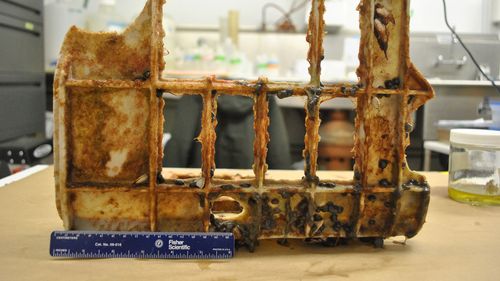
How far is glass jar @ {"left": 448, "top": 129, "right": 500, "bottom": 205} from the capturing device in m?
0.99

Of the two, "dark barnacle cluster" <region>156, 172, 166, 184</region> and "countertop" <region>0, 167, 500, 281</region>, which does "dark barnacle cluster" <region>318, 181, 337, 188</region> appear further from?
"dark barnacle cluster" <region>156, 172, 166, 184</region>

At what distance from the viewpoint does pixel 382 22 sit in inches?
27.2

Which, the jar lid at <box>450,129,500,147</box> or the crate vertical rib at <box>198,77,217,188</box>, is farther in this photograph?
the jar lid at <box>450,129,500,147</box>

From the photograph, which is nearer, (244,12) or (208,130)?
(208,130)

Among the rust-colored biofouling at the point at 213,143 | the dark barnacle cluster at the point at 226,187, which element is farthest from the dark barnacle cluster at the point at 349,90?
the dark barnacle cluster at the point at 226,187

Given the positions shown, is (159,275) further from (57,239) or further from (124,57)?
(124,57)

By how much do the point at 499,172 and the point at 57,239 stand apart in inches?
37.5

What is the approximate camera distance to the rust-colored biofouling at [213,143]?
0.67 meters

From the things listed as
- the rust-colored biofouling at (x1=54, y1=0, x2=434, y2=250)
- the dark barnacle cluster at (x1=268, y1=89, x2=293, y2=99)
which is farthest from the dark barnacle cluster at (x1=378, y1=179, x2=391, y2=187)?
the dark barnacle cluster at (x1=268, y1=89, x2=293, y2=99)

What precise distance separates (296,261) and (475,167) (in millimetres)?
632

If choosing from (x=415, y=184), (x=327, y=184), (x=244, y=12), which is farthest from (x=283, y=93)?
(x=244, y=12)

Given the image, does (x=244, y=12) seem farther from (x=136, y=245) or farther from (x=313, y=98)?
(x=136, y=245)

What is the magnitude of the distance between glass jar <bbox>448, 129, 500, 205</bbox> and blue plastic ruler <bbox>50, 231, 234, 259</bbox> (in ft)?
2.18

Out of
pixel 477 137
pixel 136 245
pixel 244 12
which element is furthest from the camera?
pixel 244 12
